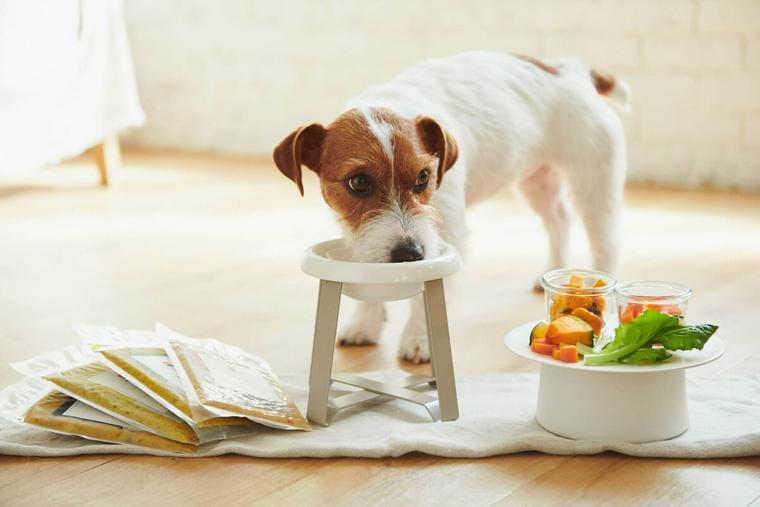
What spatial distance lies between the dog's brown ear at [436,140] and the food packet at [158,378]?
71 centimetres

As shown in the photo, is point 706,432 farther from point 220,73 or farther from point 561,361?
point 220,73

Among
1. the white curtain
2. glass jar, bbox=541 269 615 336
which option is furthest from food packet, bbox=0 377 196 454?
the white curtain

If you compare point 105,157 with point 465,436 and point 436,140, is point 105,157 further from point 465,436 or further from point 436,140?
point 465,436

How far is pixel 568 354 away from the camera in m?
1.76

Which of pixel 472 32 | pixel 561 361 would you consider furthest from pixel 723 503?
pixel 472 32

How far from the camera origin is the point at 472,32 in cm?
494

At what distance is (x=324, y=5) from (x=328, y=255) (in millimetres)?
3561

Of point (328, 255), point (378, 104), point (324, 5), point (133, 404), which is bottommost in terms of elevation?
point (133, 404)

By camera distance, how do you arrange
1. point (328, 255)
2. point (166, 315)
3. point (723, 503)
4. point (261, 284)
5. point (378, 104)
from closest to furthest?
point (723, 503), point (328, 255), point (378, 104), point (166, 315), point (261, 284)

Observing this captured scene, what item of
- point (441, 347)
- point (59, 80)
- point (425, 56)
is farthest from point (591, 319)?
point (425, 56)

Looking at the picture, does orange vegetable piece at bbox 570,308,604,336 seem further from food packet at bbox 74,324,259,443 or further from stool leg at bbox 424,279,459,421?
food packet at bbox 74,324,259,443

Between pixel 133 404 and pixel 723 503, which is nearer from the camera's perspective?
pixel 723 503

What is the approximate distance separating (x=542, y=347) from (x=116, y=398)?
82 centimetres

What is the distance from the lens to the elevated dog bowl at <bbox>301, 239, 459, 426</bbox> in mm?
1874
